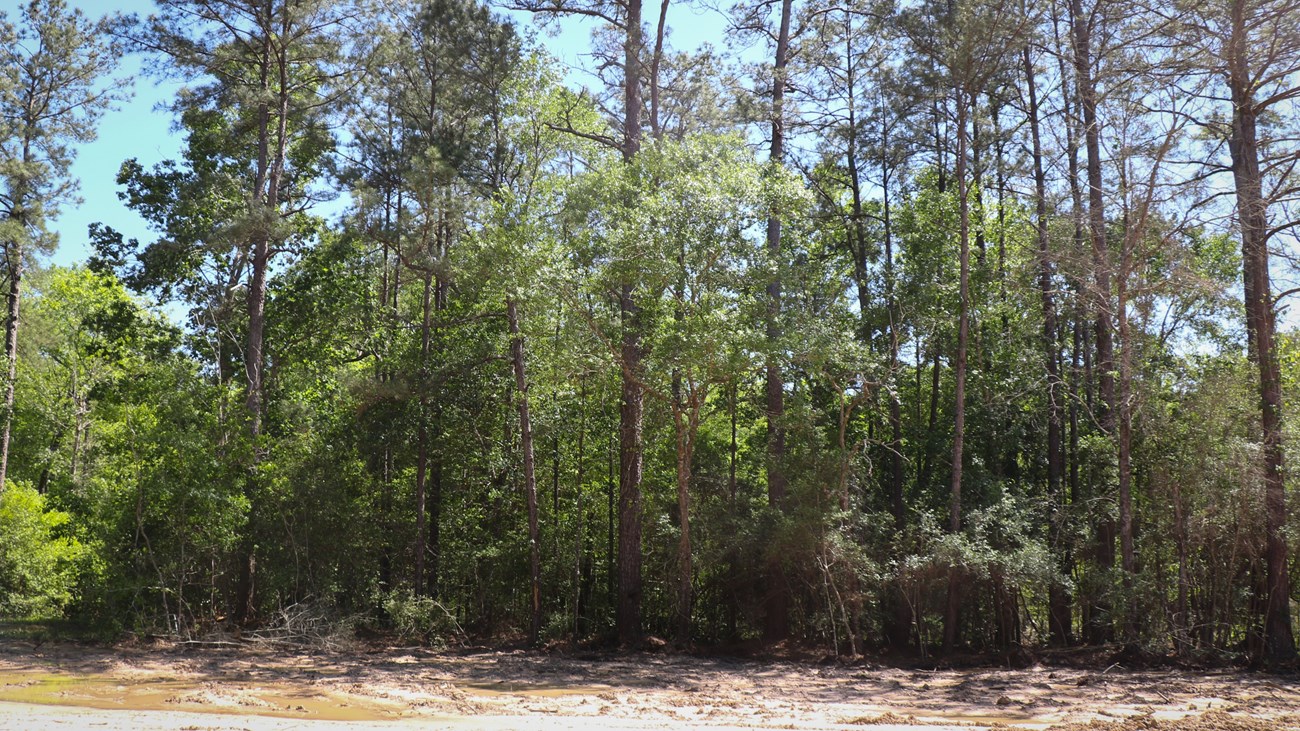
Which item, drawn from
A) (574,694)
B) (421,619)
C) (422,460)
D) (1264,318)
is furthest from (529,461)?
(1264,318)

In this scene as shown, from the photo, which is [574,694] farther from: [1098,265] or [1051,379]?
[1051,379]

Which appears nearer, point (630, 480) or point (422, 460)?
point (630, 480)

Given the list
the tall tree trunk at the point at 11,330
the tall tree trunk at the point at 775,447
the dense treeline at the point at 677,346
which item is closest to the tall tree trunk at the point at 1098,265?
the dense treeline at the point at 677,346

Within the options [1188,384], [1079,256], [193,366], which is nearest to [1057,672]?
[1188,384]

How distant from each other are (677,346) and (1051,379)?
864 centimetres

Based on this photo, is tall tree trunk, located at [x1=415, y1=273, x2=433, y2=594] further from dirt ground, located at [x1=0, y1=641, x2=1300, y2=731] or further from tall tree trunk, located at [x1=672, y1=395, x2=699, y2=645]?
tall tree trunk, located at [x1=672, y1=395, x2=699, y2=645]

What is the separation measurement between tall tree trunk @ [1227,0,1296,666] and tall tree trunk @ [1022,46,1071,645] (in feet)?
9.80

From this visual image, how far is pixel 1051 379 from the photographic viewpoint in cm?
2005

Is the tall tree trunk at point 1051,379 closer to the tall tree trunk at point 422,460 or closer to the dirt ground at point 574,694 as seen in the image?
the dirt ground at point 574,694

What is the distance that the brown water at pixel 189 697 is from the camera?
10719 mm

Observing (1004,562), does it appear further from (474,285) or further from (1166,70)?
(474,285)

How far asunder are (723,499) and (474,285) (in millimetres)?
6395

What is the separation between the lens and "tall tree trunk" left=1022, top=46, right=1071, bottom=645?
1773 cm

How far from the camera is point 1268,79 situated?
15148 millimetres
